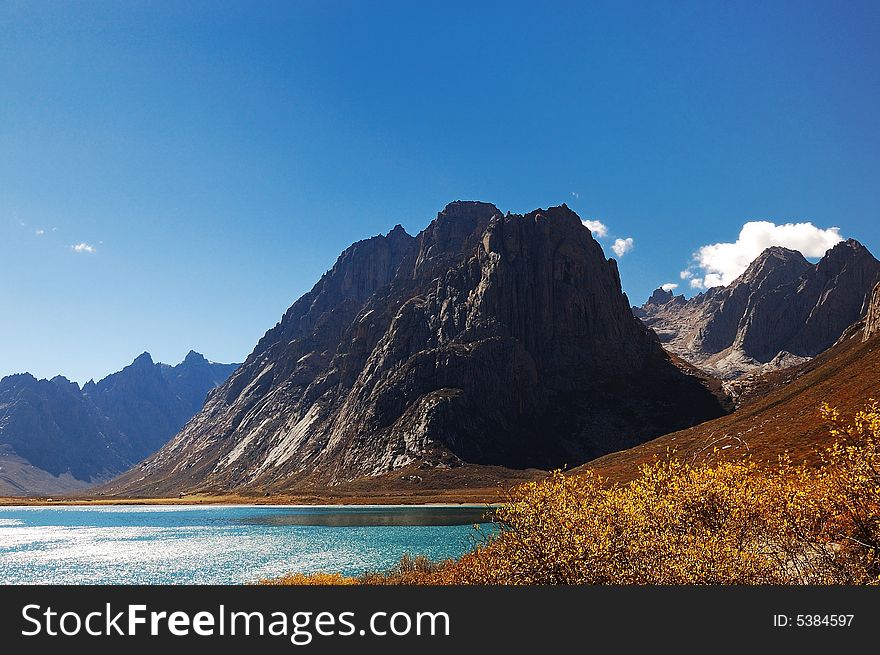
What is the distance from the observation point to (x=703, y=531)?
1000 inches

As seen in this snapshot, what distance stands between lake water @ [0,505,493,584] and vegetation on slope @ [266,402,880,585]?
15210 mm

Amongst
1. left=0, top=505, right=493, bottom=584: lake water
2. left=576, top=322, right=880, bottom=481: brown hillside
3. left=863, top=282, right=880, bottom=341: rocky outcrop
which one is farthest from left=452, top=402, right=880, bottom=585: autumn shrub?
left=863, top=282, right=880, bottom=341: rocky outcrop

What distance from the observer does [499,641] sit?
16203mm

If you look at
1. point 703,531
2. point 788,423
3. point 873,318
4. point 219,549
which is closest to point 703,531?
point 703,531

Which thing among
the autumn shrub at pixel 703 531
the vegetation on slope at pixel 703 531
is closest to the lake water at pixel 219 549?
the vegetation on slope at pixel 703 531

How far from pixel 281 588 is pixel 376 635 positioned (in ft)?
9.12

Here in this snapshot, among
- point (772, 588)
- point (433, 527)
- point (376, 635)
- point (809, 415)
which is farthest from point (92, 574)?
point (809, 415)

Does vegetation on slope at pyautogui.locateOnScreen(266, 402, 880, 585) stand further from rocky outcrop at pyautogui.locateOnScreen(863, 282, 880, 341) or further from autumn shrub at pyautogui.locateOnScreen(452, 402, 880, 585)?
rocky outcrop at pyautogui.locateOnScreen(863, 282, 880, 341)

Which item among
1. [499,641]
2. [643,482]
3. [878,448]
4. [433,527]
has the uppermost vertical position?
[878,448]

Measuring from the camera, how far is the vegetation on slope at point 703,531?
21500mm

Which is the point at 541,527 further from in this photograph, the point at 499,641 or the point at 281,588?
the point at 281,588

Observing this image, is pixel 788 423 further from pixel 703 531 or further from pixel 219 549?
pixel 219 549

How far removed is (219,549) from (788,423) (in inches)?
3734

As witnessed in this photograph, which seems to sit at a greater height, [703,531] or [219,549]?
[703,531]
